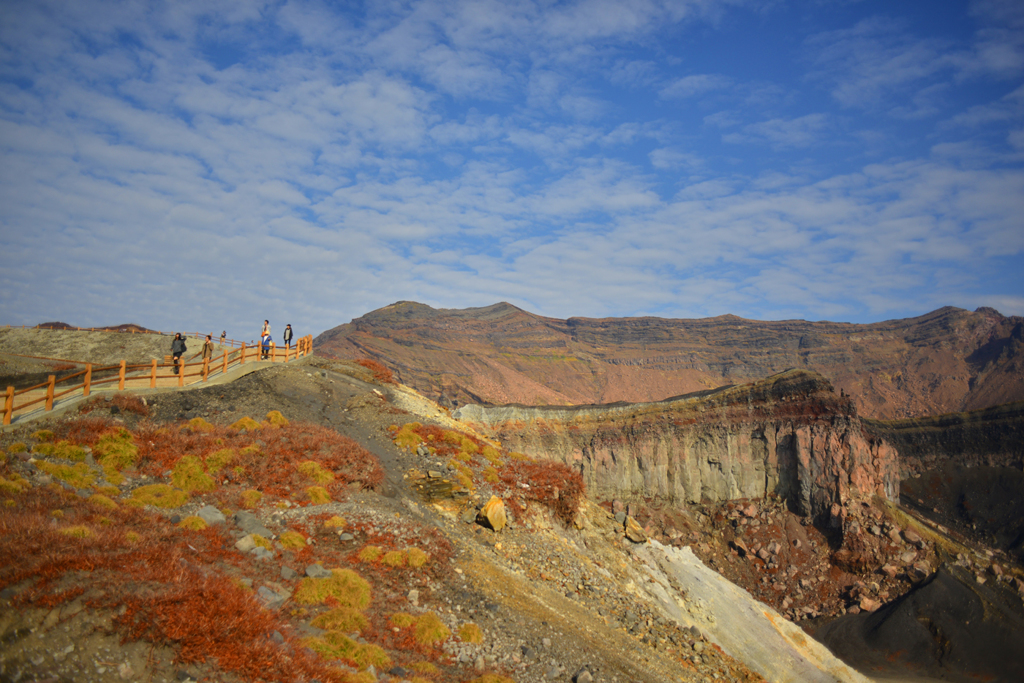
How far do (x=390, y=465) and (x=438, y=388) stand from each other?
83.7 m

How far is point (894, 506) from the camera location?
144 ft

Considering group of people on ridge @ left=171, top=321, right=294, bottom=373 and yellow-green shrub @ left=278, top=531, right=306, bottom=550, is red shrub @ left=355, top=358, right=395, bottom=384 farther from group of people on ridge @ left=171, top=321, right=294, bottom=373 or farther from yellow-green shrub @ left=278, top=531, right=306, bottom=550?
yellow-green shrub @ left=278, top=531, right=306, bottom=550

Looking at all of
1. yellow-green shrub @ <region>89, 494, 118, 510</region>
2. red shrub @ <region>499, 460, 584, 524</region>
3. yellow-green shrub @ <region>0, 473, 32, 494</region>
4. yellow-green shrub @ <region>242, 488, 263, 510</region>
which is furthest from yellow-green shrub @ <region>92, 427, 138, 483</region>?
red shrub @ <region>499, 460, 584, 524</region>

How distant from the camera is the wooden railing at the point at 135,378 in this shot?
713 inches

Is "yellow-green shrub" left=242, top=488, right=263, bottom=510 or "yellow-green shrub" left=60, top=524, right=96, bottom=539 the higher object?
"yellow-green shrub" left=60, top=524, right=96, bottom=539

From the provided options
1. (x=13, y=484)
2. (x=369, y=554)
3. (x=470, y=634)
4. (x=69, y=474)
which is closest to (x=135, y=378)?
(x=69, y=474)

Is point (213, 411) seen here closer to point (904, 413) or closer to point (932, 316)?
point (904, 413)

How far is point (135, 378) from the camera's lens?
23.7 m

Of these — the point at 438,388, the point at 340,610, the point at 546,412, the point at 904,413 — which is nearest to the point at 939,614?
the point at 546,412

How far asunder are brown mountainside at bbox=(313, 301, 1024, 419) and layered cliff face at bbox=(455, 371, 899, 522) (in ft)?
154

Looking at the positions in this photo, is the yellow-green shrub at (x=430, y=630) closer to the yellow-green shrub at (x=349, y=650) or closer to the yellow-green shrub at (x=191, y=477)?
the yellow-green shrub at (x=349, y=650)

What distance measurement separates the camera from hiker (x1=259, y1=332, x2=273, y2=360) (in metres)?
33.6

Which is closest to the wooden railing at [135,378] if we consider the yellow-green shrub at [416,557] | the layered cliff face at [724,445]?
the yellow-green shrub at [416,557]

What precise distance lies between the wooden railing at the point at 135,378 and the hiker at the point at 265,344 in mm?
71
